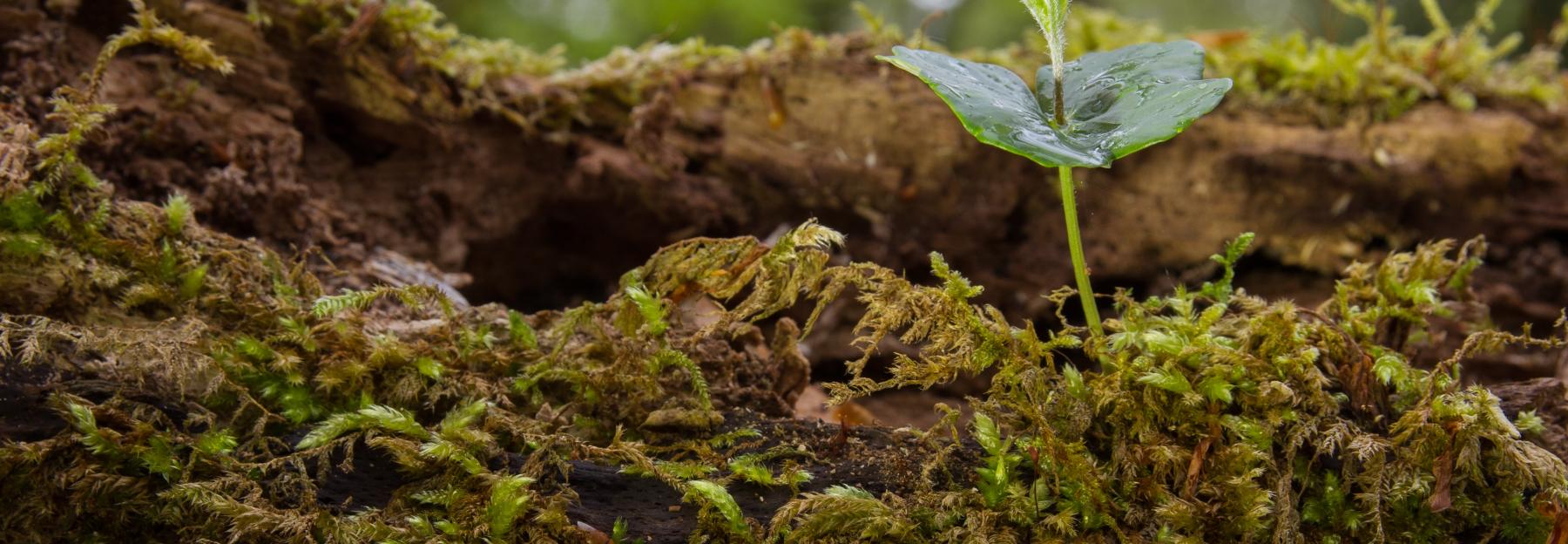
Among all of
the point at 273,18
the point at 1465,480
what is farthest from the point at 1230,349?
the point at 273,18

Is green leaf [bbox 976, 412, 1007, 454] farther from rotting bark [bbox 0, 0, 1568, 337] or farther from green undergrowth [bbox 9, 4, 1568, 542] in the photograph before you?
rotting bark [bbox 0, 0, 1568, 337]

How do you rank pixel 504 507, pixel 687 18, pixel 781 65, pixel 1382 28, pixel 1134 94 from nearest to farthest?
pixel 504 507 < pixel 1134 94 < pixel 781 65 < pixel 1382 28 < pixel 687 18

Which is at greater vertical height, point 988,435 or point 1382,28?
point 1382,28

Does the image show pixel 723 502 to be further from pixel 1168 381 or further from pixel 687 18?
pixel 687 18

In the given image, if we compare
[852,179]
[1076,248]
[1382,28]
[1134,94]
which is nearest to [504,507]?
[1076,248]

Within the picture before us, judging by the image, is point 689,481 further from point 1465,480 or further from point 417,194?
point 417,194

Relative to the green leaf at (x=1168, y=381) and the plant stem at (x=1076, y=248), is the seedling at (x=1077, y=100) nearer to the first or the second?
the plant stem at (x=1076, y=248)

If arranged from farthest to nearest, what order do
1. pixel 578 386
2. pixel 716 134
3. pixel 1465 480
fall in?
pixel 716 134, pixel 578 386, pixel 1465 480
